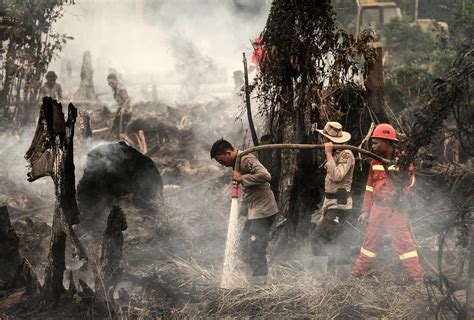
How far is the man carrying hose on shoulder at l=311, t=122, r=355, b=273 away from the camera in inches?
265

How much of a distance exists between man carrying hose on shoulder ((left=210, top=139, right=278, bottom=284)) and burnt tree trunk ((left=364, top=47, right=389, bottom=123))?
2.11 metres

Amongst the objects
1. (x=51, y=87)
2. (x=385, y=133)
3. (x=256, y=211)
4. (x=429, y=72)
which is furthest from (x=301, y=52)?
(x=51, y=87)

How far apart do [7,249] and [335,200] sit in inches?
154

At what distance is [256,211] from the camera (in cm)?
670

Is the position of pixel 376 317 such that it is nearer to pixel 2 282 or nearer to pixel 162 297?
pixel 162 297

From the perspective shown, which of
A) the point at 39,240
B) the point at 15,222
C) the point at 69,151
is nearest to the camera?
the point at 69,151

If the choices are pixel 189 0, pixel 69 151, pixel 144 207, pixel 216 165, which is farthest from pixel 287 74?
pixel 189 0

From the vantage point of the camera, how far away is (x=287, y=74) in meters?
7.00

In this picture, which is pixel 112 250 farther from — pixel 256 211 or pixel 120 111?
pixel 120 111

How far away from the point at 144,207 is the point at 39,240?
1.87m

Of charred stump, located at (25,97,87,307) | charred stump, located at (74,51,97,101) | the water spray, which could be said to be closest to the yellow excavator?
charred stump, located at (74,51,97,101)

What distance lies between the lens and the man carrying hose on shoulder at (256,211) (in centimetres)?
650

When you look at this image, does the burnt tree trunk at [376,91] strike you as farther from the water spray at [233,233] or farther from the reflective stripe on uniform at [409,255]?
the reflective stripe on uniform at [409,255]

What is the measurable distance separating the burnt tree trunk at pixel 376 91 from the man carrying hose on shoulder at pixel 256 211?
2112mm
